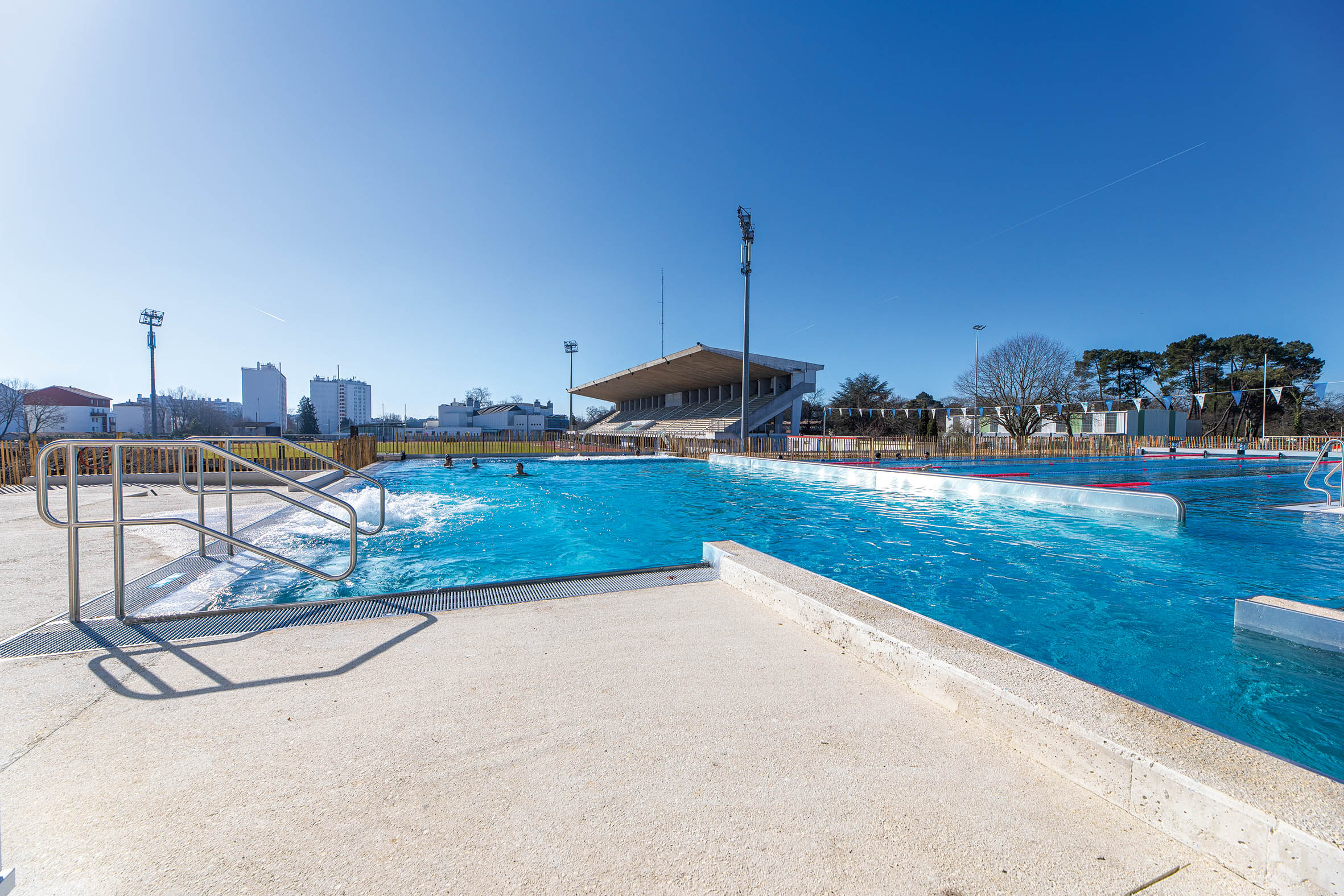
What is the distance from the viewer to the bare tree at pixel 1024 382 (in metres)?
34.5

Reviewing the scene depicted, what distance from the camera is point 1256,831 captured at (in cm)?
117

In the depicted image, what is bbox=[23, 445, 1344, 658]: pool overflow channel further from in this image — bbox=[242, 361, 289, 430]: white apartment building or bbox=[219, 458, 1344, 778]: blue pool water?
bbox=[242, 361, 289, 430]: white apartment building

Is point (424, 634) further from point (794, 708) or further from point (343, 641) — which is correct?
point (794, 708)

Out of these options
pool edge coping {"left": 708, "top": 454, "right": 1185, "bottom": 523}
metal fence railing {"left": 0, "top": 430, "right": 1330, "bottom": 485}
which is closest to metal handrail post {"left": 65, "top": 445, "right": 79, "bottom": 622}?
pool edge coping {"left": 708, "top": 454, "right": 1185, "bottom": 523}

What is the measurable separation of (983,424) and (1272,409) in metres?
18.6

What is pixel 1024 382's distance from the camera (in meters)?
35.2

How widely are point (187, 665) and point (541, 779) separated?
187 cm

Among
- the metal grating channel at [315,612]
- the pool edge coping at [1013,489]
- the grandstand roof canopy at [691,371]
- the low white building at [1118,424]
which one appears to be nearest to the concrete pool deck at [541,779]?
the metal grating channel at [315,612]

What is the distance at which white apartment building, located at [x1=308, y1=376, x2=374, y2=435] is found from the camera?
4166 inches

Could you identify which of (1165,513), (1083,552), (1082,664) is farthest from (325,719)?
(1165,513)

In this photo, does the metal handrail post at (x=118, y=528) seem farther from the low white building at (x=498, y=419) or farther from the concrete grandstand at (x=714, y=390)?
the low white building at (x=498, y=419)

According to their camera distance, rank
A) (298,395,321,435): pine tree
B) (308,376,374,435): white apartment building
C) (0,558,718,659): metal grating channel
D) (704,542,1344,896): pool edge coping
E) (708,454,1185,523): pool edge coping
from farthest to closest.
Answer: (308,376,374,435): white apartment building, (298,395,321,435): pine tree, (708,454,1185,523): pool edge coping, (0,558,718,659): metal grating channel, (704,542,1344,896): pool edge coping

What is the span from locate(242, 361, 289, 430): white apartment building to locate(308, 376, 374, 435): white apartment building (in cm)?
1164

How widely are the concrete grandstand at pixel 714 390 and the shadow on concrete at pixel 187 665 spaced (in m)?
23.5
